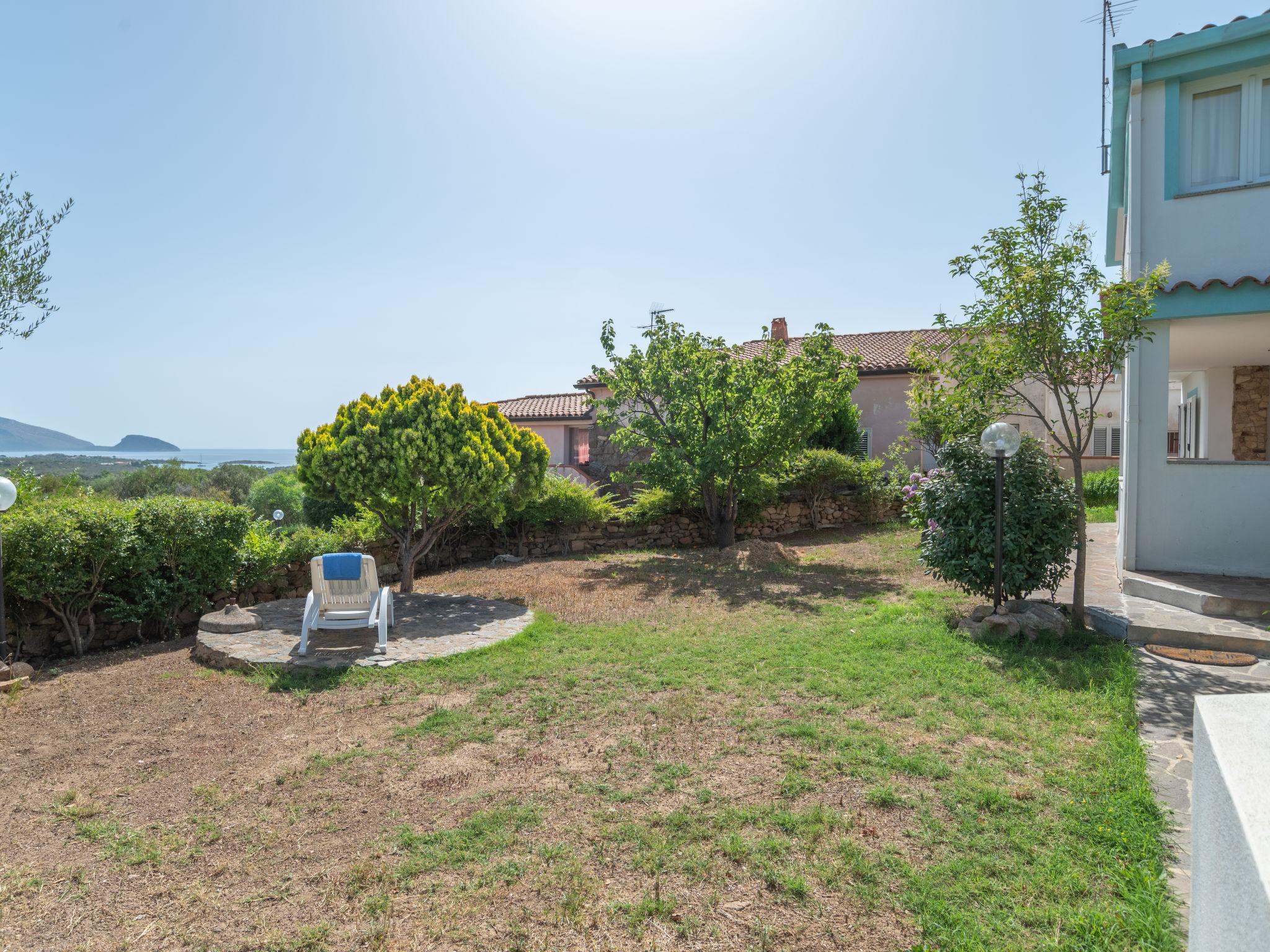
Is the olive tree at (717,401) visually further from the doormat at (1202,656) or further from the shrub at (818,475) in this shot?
the doormat at (1202,656)

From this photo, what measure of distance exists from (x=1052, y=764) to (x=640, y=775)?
2.61 meters

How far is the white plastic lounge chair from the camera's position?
24.7 ft

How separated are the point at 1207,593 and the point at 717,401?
9.65 m

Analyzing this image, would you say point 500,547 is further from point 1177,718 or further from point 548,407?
point 548,407

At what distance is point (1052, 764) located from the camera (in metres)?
4.21

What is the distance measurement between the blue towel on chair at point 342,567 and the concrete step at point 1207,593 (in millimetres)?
9175

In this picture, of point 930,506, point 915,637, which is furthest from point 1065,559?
point 915,637

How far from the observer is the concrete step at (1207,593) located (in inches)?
267

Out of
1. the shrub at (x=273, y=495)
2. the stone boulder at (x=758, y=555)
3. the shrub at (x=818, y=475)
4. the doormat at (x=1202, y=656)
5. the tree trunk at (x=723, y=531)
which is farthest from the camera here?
the shrub at (x=273, y=495)

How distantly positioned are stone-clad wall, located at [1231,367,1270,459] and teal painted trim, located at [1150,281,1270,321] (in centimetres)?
744

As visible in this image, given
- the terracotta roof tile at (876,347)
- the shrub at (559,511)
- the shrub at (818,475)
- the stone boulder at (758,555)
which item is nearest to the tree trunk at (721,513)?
the stone boulder at (758,555)

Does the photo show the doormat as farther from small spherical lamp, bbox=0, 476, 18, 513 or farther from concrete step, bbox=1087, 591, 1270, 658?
small spherical lamp, bbox=0, 476, 18, 513

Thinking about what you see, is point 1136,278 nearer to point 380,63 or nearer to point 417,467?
point 417,467

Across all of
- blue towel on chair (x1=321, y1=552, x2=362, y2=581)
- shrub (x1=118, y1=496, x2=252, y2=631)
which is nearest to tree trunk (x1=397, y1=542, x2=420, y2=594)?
shrub (x1=118, y1=496, x2=252, y2=631)
